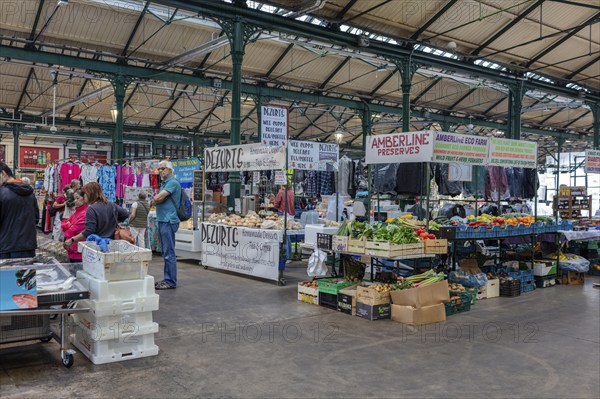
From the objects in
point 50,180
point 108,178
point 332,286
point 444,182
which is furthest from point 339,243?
point 50,180

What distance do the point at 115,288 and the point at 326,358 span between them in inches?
85.0

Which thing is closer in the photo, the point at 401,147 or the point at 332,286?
the point at 332,286

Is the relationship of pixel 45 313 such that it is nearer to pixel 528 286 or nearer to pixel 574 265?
pixel 528 286

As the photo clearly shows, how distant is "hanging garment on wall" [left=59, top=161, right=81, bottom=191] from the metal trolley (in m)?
11.2

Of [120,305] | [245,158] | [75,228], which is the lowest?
[120,305]

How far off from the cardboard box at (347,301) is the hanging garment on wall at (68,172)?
11300mm

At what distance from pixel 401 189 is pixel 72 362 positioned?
6.30 m

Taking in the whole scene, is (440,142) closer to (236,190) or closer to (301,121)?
(236,190)

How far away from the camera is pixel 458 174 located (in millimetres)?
9398

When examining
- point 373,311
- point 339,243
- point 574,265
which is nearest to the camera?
point 373,311

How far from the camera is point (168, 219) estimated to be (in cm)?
834

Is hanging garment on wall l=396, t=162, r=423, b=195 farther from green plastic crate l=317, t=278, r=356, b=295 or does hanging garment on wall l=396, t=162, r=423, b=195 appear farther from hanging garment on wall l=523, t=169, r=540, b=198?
hanging garment on wall l=523, t=169, r=540, b=198

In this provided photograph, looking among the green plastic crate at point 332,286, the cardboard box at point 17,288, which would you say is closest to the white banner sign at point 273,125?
the green plastic crate at point 332,286

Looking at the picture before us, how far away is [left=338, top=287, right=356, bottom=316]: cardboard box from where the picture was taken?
273 inches
